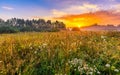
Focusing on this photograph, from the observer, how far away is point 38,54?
1015 cm

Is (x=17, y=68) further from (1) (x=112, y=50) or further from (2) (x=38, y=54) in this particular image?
(1) (x=112, y=50)

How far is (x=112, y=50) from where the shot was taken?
11117 millimetres

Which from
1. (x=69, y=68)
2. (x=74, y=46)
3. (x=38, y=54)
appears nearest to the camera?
(x=69, y=68)

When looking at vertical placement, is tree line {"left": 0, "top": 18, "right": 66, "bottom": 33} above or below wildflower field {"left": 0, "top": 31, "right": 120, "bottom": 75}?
below

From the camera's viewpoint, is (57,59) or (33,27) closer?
(57,59)

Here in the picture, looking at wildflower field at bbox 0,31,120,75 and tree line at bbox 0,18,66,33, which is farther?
Answer: tree line at bbox 0,18,66,33

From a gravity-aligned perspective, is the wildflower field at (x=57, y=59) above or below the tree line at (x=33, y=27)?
above

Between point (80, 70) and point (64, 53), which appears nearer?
point (80, 70)

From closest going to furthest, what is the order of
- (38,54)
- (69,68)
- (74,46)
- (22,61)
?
(69,68) → (22,61) → (38,54) → (74,46)

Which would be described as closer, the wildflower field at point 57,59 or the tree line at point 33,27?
the wildflower field at point 57,59

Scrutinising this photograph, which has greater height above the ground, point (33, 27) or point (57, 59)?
point (57, 59)

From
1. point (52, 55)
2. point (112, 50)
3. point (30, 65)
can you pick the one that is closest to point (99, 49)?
point (112, 50)

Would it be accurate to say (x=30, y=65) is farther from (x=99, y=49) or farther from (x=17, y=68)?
(x=99, y=49)

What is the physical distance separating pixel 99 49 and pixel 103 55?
67 centimetres
